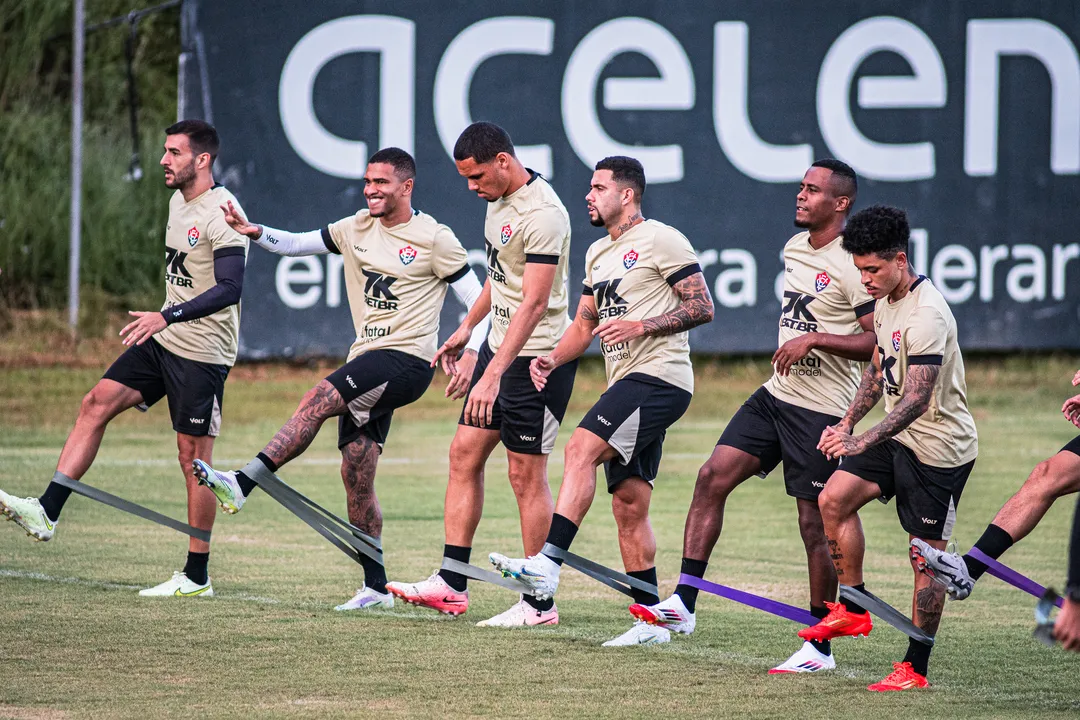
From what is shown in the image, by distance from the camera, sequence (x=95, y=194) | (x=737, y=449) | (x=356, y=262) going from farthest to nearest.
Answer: (x=95, y=194) → (x=356, y=262) → (x=737, y=449)

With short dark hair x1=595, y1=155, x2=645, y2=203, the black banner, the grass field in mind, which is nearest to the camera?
the grass field

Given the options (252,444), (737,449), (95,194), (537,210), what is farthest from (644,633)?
(95,194)

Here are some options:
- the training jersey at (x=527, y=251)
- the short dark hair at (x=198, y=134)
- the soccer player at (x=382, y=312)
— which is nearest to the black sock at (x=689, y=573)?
the training jersey at (x=527, y=251)

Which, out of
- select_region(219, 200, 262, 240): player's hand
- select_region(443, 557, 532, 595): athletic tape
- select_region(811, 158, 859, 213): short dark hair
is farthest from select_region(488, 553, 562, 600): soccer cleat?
select_region(219, 200, 262, 240): player's hand

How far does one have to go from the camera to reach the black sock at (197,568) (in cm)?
809

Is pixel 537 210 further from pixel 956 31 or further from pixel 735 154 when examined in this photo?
pixel 956 31

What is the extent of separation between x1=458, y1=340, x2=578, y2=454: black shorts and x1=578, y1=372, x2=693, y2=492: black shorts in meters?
0.43

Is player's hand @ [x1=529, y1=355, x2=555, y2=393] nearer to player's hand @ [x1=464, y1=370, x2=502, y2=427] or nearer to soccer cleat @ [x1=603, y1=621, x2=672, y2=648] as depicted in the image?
player's hand @ [x1=464, y1=370, x2=502, y2=427]

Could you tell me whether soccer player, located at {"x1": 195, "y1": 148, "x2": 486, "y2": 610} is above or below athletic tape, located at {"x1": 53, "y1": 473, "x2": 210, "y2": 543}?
above

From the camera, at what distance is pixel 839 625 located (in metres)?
6.55

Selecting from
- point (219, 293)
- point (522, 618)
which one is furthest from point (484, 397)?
point (219, 293)

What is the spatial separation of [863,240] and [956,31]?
13293mm

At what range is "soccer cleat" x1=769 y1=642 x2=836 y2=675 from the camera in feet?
21.6

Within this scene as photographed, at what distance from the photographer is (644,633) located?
7156mm
